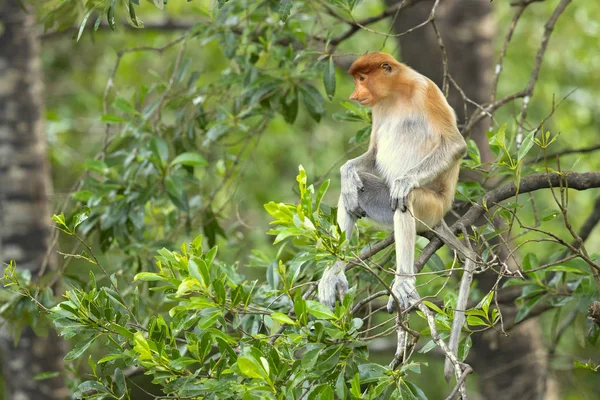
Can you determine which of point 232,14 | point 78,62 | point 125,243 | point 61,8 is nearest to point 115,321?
point 125,243

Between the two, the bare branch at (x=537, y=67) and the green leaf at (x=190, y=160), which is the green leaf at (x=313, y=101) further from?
the bare branch at (x=537, y=67)

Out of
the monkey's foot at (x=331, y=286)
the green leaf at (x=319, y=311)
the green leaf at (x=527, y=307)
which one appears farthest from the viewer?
the green leaf at (x=527, y=307)

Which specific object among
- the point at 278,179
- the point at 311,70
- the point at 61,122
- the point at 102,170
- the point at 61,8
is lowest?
the point at 278,179

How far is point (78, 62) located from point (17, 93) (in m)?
3.09

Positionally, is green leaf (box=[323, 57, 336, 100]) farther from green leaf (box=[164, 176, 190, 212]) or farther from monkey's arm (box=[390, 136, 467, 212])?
green leaf (box=[164, 176, 190, 212])

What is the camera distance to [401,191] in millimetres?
2746

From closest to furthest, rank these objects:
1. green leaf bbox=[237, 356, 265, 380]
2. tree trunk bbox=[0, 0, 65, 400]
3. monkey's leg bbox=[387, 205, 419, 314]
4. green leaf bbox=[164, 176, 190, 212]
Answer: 1. green leaf bbox=[237, 356, 265, 380]
2. monkey's leg bbox=[387, 205, 419, 314]
3. green leaf bbox=[164, 176, 190, 212]
4. tree trunk bbox=[0, 0, 65, 400]

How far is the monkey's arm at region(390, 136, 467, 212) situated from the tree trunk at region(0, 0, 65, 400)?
2.19 meters

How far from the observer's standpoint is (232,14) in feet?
11.6

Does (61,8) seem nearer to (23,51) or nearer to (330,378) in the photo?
(23,51)

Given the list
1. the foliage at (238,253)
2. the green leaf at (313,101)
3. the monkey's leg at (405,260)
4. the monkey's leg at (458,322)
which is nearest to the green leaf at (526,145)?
the foliage at (238,253)

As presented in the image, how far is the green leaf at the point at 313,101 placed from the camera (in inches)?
133

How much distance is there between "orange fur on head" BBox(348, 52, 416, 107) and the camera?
3.00 metres

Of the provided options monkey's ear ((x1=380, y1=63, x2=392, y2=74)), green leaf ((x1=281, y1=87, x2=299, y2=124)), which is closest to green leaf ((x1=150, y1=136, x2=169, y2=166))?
green leaf ((x1=281, y1=87, x2=299, y2=124))
